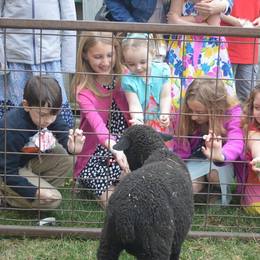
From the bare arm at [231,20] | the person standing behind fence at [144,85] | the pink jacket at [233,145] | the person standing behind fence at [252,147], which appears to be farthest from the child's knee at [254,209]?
the bare arm at [231,20]


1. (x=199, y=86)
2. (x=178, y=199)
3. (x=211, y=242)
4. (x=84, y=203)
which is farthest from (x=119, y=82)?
(x=178, y=199)

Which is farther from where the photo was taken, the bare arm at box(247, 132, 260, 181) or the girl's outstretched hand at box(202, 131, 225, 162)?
the bare arm at box(247, 132, 260, 181)

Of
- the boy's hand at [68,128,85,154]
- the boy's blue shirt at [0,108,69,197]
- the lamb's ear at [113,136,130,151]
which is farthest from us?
the boy's blue shirt at [0,108,69,197]

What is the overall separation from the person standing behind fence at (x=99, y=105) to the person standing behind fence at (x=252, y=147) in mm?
665

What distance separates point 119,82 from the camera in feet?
11.1

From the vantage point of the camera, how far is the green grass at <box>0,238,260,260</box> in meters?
2.83

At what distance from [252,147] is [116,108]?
780mm

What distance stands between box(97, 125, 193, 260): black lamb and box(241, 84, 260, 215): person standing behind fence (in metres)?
1.07

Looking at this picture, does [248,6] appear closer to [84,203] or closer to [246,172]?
[246,172]

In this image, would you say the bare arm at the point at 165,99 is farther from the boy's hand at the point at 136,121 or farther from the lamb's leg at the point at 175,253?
the lamb's leg at the point at 175,253

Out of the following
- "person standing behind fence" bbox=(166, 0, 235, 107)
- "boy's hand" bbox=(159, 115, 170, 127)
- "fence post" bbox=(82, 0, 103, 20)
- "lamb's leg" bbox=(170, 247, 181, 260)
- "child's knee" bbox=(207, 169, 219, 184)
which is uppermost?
"fence post" bbox=(82, 0, 103, 20)

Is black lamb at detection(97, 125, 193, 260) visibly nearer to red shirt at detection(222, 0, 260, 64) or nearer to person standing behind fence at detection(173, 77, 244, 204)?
person standing behind fence at detection(173, 77, 244, 204)

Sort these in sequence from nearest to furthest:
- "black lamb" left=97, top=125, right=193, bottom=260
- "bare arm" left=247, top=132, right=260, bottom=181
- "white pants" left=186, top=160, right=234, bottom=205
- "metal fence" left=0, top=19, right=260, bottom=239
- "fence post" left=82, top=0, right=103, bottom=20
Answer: "black lamb" left=97, top=125, right=193, bottom=260 → "metal fence" left=0, top=19, right=260, bottom=239 → "bare arm" left=247, top=132, right=260, bottom=181 → "white pants" left=186, top=160, right=234, bottom=205 → "fence post" left=82, top=0, right=103, bottom=20

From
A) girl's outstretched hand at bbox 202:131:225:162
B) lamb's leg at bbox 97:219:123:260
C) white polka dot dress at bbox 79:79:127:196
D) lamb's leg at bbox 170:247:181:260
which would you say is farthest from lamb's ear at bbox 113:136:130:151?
white polka dot dress at bbox 79:79:127:196
